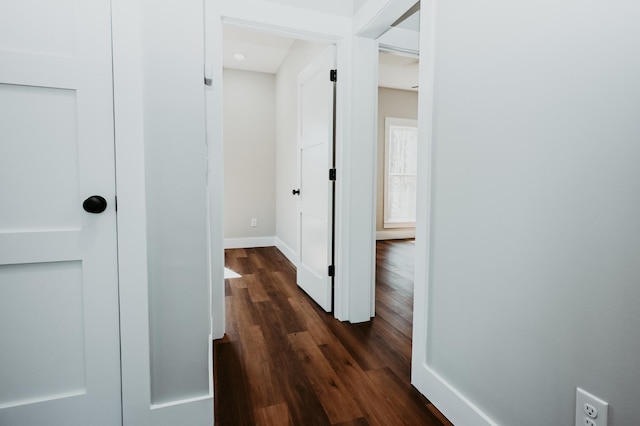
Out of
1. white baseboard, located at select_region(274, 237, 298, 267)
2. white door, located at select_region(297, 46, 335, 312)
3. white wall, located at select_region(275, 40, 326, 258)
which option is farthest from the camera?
white baseboard, located at select_region(274, 237, 298, 267)

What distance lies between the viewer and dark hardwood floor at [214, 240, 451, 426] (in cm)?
143

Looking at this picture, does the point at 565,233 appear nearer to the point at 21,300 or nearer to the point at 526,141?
the point at 526,141

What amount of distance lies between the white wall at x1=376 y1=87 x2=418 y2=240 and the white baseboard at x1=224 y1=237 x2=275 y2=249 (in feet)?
6.50

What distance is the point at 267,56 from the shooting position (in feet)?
13.8

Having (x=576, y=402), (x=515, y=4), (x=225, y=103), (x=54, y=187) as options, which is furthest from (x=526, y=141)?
(x=225, y=103)

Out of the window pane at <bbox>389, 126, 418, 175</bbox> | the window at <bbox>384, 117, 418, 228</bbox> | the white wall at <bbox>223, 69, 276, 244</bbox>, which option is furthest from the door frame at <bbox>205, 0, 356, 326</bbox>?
the window pane at <bbox>389, 126, 418, 175</bbox>

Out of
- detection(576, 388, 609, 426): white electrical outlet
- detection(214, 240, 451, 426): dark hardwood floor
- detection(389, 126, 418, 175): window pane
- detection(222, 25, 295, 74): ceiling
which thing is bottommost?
detection(214, 240, 451, 426): dark hardwood floor

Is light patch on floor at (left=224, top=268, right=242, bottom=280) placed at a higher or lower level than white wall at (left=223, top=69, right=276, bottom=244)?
lower

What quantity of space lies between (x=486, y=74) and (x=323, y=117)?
143 cm

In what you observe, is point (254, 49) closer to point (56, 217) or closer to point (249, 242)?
point (249, 242)

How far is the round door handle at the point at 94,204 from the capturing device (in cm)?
115

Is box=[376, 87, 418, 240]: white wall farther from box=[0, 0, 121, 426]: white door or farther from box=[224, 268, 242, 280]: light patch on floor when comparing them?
box=[0, 0, 121, 426]: white door

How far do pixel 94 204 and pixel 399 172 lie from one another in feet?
17.9

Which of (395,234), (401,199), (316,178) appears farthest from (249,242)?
(401,199)
